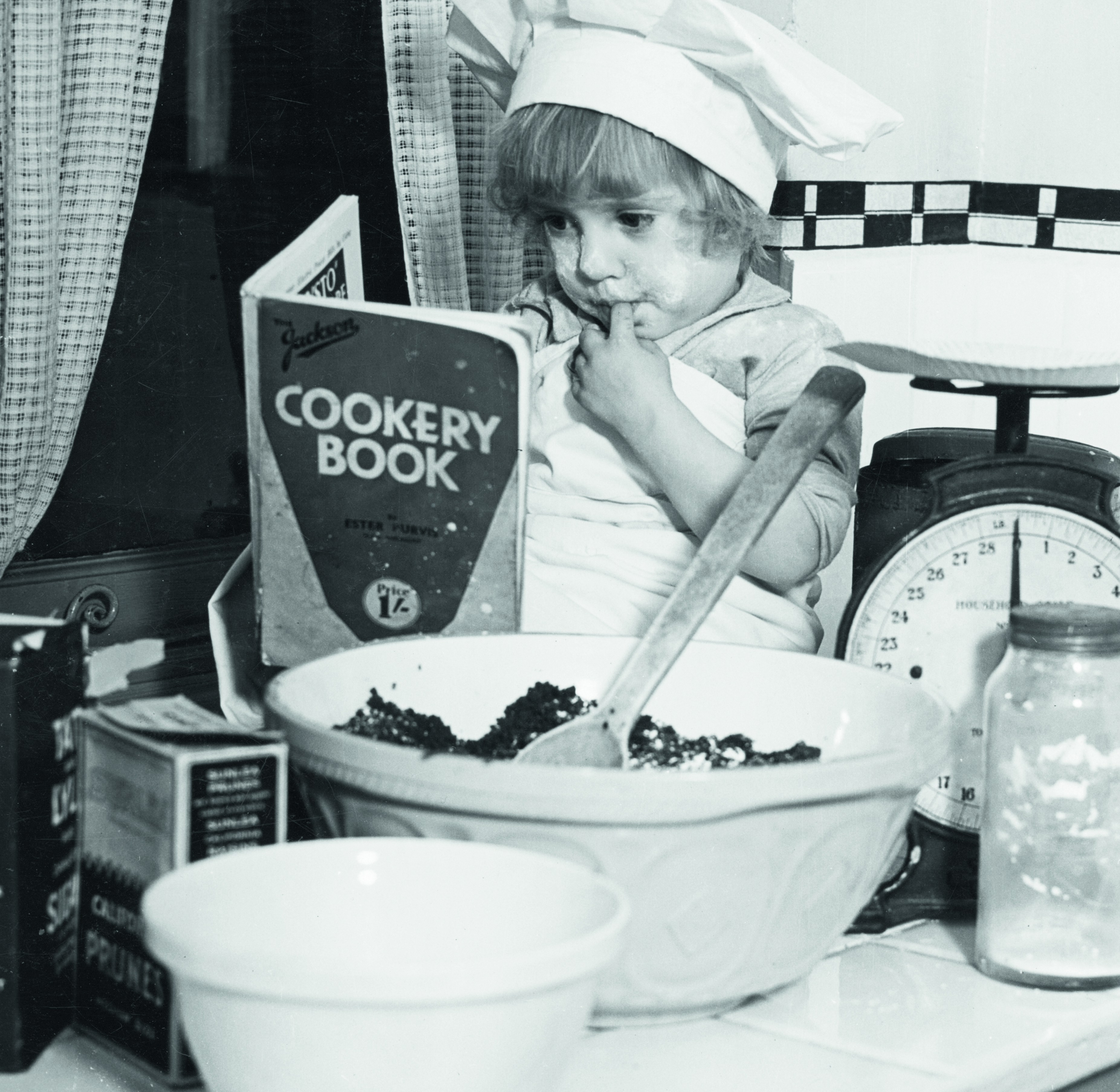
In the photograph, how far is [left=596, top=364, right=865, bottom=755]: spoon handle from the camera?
2.55 ft

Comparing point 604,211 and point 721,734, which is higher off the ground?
point 604,211

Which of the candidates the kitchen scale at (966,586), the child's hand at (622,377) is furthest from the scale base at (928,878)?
the child's hand at (622,377)

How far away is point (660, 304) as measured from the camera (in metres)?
1.14

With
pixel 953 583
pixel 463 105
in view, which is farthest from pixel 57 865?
pixel 463 105

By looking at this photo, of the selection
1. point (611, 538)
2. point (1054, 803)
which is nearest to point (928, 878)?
point (1054, 803)

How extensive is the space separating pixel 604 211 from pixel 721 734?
0.41m

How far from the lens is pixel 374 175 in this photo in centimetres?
159

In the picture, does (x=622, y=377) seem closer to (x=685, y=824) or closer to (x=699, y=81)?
(x=699, y=81)

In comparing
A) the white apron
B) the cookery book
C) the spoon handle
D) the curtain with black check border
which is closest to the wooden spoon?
the spoon handle

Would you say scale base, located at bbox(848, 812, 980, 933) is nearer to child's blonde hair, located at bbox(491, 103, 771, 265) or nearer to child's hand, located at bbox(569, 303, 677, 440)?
child's hand, located at bbox(569, 303, 677, 440)

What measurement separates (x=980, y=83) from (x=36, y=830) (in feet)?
4.65

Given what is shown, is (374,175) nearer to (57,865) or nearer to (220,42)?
(220,42)

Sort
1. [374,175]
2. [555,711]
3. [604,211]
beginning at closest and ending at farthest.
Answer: [555,711]
[604,211]
[374,175]

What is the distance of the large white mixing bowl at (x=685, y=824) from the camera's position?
26.0 inches
